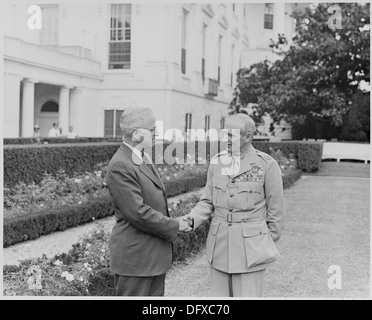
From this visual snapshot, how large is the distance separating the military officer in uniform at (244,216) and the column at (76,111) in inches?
487

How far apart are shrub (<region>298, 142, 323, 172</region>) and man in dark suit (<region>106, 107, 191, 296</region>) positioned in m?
13.0

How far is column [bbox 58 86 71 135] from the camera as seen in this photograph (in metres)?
15.4

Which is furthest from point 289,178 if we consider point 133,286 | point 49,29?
point 133,286

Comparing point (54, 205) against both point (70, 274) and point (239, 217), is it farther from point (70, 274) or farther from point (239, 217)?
point (239, 217)

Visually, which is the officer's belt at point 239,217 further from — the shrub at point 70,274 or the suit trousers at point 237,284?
the shrub at point 70,274

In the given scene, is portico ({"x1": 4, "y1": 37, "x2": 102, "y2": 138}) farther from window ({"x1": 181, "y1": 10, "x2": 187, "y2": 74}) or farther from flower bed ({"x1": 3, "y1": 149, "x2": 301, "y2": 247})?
flower bed ({"x1": 3, "y1": 149, "x2": 301, "y2": 247})

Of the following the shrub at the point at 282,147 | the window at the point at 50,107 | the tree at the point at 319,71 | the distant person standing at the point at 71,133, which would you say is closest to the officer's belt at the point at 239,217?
the distant person standing at the point at 71,133

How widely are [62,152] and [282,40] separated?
43.2ft

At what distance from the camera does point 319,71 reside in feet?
57.9

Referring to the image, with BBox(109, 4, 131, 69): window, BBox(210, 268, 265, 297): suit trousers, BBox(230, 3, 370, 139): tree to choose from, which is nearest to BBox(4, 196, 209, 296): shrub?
BBox(210, 268, 265, 297): suit trousers

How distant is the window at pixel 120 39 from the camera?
16.2m

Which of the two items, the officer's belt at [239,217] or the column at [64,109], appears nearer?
the officer's belt at [239,217]

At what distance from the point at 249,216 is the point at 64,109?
12.7 m
